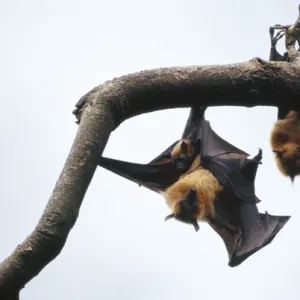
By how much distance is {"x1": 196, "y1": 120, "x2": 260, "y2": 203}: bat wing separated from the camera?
688 centimetres

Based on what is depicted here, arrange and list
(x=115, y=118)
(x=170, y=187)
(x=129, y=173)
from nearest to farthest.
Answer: (x=115, y=118)
(x=129, y=173)
(x=170, y=187)

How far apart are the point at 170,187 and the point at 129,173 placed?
703mm

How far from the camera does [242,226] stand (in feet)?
22.5

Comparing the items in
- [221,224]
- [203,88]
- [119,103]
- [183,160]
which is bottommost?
[221,224]

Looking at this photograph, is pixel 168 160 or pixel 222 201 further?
pixel 222 201

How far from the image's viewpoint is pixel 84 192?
116 inches

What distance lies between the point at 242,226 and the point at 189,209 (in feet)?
2.03

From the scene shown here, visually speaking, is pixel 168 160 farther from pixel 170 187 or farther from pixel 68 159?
pixel 68 159

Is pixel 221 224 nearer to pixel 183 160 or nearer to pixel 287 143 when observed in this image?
pixel 183 160

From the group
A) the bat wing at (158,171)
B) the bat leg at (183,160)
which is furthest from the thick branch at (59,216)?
the bat leg at (183,160)

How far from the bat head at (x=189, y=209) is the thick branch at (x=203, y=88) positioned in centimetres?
290

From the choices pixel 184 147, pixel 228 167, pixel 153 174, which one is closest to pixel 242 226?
pixel 228 167

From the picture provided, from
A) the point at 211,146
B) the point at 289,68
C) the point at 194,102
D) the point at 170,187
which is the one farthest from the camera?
the point at 211,146

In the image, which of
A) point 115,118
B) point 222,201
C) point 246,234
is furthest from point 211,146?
point 115,118
